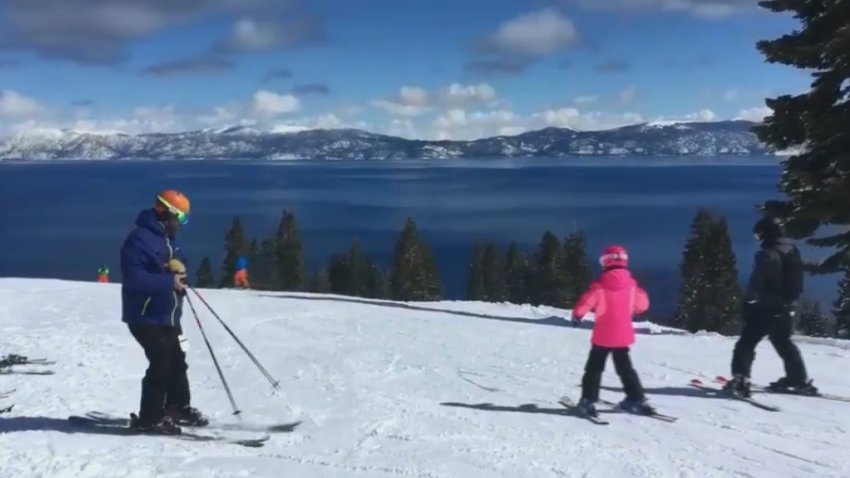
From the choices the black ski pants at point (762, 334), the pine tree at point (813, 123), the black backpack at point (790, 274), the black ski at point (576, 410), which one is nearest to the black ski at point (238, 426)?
the black ski at point (576, 410)

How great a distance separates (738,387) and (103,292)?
Result: 12.7 meters

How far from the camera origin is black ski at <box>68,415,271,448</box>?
598 cm

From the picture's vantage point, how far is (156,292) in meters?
5.79

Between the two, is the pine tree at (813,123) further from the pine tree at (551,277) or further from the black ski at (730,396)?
the pine tree at (551,277)

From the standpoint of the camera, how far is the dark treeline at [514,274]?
44.5 m

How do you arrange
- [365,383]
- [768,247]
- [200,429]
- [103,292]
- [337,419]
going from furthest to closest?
[103,292], [365,383], [768,247], [337,419], [200,429]

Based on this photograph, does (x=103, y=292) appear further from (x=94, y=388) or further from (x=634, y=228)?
(x=634, y=228)

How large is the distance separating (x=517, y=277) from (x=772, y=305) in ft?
173

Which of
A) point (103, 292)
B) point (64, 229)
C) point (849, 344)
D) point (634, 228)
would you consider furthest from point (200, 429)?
point (64, 229)

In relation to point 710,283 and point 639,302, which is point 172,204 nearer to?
point 639,302

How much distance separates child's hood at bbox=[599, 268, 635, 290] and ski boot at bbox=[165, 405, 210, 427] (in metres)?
3.56

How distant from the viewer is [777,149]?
1501 cm

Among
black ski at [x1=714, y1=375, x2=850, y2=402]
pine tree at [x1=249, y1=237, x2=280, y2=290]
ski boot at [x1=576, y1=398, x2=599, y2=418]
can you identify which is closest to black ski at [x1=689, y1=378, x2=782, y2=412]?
black ski at [x1=714, y1=375, x2=850, y2=402]

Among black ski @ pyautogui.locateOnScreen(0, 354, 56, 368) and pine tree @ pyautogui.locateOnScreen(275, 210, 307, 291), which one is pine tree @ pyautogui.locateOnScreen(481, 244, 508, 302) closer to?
pine tree @ pyautogui.locateOnScreen(275, 210, 307, 291)
